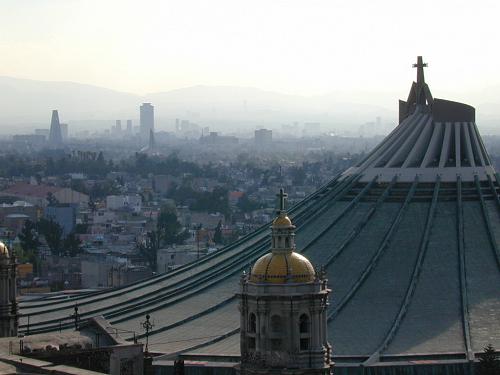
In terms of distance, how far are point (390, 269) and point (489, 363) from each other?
10585 mm

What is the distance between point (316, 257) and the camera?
54000mm

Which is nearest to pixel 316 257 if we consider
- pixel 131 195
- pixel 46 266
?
pixel 46 266

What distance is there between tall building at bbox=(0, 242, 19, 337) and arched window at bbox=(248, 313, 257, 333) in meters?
15.2

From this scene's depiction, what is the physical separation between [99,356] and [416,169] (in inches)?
923

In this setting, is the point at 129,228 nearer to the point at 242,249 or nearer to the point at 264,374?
the point at 242,249

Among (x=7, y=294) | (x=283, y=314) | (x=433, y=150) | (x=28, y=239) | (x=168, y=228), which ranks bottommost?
(x=28, y=239)

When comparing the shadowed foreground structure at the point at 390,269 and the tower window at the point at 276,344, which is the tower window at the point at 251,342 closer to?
the tower window at the point at 276,344

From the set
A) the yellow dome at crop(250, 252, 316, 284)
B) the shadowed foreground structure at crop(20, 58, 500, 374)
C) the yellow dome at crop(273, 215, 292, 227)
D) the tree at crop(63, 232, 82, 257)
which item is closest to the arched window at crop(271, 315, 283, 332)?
the yellow dome at crop(250, 252, 316, 284)

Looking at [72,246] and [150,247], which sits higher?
[150,247]

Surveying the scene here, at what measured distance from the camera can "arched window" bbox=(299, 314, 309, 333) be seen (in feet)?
101

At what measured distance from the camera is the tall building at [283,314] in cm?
3061

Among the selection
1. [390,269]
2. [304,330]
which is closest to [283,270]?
[304,330]

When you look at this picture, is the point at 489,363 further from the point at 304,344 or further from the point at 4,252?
the point at 4,252

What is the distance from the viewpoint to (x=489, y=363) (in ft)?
139
